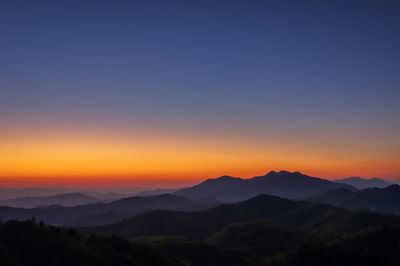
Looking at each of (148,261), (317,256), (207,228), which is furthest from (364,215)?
(148,261)

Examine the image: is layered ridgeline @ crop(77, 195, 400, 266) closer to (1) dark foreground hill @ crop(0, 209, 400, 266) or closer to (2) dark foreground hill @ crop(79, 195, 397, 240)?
(2) dark foreground hill @ crop(79, 195, 397, 240)

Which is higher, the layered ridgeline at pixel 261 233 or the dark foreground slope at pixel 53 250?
the dark foreground slope at pixel 53 250

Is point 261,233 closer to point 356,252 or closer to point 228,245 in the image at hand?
point 228,245

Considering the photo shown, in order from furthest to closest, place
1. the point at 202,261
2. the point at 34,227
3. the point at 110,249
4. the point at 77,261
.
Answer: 1. the point at 202,261
2. the point at 110,249
3. the point at 34,227
4. the point at 77,261

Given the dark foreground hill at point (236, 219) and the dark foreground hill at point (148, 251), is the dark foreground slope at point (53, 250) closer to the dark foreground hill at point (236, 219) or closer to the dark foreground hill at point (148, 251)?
the dark foreground hill at point (148, 251)

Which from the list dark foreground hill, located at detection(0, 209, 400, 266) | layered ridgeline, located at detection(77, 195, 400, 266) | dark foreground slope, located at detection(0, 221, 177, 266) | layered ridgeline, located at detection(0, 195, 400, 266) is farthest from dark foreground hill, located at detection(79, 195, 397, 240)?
dark foreground slope, located at detection(0, 221, 177, 266)

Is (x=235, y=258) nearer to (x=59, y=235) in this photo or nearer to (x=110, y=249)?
(x=110, y=249)

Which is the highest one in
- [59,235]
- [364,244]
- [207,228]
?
[59,235]

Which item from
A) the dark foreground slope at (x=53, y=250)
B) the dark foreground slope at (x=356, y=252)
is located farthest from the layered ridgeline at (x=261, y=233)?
the dark foreground slope at (x=53, y=250)
